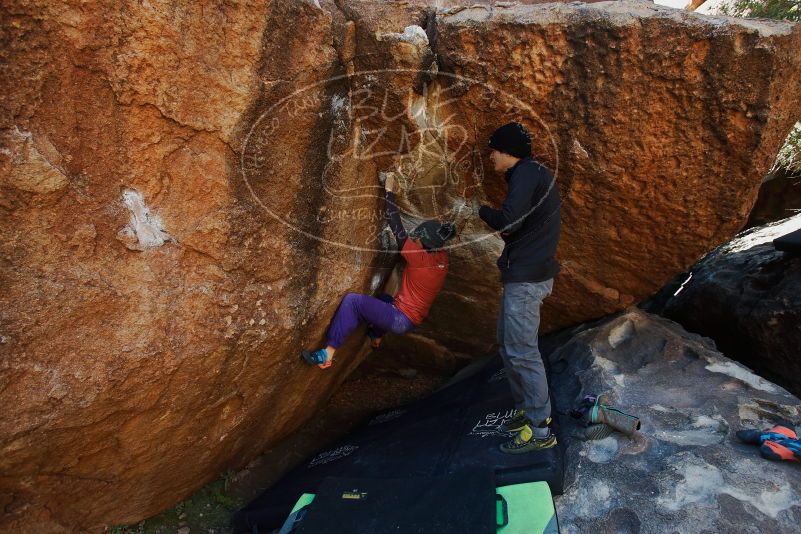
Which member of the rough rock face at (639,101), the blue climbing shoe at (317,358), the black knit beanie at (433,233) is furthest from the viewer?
the black knit beanie at (433,233)

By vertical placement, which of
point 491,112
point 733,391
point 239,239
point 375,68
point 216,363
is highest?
point 375,68

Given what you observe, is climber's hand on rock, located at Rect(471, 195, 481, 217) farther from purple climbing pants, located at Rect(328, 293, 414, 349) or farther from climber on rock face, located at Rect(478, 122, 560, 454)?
purple climbing pants, located at Rect(328, 293, 414, 349)

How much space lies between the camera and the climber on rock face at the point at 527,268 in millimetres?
2850

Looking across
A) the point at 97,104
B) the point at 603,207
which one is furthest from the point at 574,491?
the point at 97,104

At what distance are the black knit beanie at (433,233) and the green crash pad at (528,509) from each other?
1491 millimetres

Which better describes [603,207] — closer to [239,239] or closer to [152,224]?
[239,239]

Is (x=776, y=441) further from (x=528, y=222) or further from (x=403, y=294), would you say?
(x=403, y=294)

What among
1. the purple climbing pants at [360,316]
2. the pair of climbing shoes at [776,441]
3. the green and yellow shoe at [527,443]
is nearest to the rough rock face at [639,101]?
the purple climbing pants at [360,316]

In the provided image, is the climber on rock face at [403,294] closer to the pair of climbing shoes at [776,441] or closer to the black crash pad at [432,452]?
the black crash pad at [432,452]

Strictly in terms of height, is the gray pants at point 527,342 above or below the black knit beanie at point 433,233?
below

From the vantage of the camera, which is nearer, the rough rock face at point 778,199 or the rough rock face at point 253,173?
the rough rock face at point 253,173

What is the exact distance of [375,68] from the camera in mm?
2961

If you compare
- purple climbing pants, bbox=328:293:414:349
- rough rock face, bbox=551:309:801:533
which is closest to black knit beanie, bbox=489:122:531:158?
purple climbing pants, bbox=328:293:414:349

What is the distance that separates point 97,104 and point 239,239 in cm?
84
